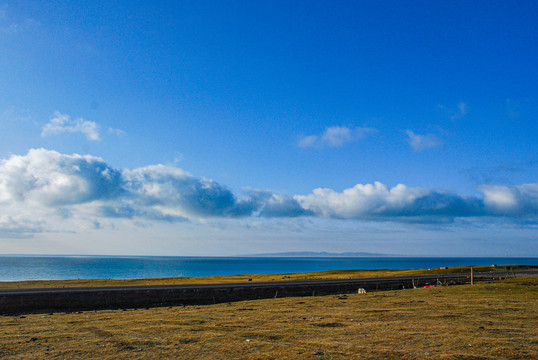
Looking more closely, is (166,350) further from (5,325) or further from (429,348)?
(5,325)

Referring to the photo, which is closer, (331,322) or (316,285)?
(331,322)

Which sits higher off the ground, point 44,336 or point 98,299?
point 44,336

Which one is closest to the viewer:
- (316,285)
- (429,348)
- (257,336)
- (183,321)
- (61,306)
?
(429,348)

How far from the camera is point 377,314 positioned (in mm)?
19844

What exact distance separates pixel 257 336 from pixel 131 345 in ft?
14.5

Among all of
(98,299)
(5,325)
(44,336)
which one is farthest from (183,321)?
(98,299)

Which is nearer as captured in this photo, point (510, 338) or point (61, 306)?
point (510, 338)

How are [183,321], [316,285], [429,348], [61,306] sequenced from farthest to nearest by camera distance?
1. [316,285]
2. [61,306]
3. [183,321]
4. [429,348]

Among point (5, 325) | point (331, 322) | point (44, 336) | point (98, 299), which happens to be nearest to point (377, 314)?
point (331, 322)

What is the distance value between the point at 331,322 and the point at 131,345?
8.79m

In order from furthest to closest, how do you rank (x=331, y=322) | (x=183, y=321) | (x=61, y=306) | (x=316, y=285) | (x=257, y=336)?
(x=316, y=285) → (x=61, y=306) → (x=183, y=321) → (x=331, y=322) → (x=257, y=336)

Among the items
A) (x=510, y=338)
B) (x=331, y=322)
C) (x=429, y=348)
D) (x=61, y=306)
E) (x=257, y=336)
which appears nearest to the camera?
(x=429, y=348)

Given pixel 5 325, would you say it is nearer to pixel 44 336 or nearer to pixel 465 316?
pixel 44 336

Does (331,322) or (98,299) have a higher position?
(331,322)
